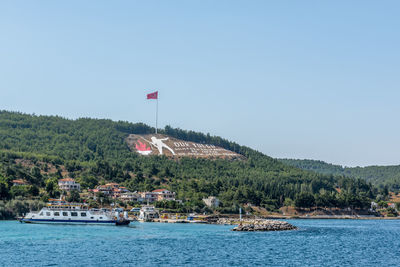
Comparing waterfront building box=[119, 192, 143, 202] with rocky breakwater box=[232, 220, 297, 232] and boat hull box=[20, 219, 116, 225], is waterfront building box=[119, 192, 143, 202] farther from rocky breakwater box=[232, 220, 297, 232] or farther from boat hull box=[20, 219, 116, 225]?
rocky breakwater box=[232, 220, 297, 232]

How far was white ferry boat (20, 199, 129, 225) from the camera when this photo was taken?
403 feet

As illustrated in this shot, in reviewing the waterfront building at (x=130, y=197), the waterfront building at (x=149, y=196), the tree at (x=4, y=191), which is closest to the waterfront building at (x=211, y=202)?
the waterfront building at (x=149, y=196)

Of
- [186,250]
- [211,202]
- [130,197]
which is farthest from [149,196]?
[186,250]

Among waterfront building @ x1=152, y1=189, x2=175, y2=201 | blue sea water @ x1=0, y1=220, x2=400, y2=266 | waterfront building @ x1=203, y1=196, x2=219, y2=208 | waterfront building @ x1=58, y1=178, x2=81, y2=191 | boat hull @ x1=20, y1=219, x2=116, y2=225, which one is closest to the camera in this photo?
blue sea water @ x1=0, y1=220, x2=400, y2=266

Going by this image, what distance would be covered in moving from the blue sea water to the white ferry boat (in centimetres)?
2128

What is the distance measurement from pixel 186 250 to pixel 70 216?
5731cm

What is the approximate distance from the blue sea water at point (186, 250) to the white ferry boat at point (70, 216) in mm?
21281

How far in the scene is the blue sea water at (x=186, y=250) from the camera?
64.7 meters

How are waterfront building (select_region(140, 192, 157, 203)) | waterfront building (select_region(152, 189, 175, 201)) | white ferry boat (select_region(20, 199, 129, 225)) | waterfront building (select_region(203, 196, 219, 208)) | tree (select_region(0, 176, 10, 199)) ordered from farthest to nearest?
waterfront building (select_region(152, 189, 175, 201)) < waterfront building (select_region(140, 192, 157, 203)) < waterfront building (select_region(203, 196, 219, 208)) < tree (select_region(0, 176, 10, 199)) < white ferry boat (select_region(20, 199, 129, 225))

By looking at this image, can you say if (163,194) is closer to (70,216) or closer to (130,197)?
(130,197)

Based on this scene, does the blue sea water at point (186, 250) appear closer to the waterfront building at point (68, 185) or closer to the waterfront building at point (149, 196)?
the waterfront building at point (68, 185)

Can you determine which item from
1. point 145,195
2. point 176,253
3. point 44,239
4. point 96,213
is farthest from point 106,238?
point 145,195

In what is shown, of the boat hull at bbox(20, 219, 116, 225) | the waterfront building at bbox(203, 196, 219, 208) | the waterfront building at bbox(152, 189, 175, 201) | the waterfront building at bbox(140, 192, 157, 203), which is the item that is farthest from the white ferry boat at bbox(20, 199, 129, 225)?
the waterfront building at bbox(152, 189, 175, 201)

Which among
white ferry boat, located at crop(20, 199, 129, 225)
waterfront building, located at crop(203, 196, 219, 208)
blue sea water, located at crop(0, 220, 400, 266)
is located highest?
waterfront building, located at crop(203, 196, 219, 208)
